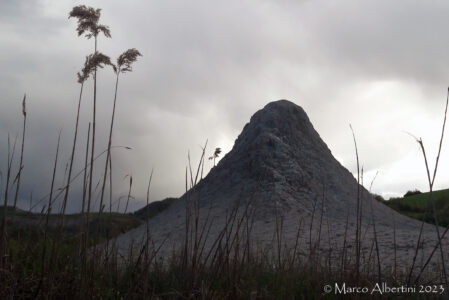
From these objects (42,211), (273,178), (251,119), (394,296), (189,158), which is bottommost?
(394,296)

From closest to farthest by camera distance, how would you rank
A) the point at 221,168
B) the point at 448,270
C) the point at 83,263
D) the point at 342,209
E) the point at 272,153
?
the point at 83,263
the point at 448,270
the point at 342,209
the point at 272,153
the point at 221,168

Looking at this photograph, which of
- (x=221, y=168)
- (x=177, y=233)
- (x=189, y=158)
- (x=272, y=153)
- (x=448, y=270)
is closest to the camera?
(x=189, y=158)

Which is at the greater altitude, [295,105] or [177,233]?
[295,105]

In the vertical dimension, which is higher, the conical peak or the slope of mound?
the conical peak

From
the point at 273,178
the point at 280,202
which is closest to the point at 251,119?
the point at 273,178

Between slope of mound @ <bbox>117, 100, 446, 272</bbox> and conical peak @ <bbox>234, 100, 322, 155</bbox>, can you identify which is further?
conical peak @ <bbox>234, 100, 322, 155</bbox>

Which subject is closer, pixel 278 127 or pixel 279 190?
pixel 279 190

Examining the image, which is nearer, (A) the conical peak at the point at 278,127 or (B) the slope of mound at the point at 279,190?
(B) the slope of mound at the point at 279,190

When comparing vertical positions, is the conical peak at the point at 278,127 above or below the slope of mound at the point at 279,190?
above

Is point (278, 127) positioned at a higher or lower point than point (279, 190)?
higher

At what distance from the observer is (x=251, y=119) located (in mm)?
10023

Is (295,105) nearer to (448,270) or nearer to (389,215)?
(389,215)

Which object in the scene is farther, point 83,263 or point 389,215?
point 389,215

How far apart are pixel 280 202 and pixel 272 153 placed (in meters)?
1.36
